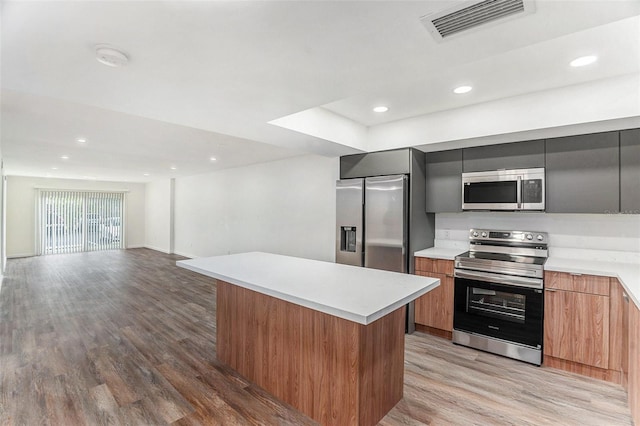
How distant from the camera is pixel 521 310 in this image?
288cm

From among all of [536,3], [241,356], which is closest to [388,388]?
[241,356]

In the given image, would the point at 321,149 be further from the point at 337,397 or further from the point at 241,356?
the point at 337,397

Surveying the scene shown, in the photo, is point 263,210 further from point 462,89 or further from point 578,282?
point 578,282

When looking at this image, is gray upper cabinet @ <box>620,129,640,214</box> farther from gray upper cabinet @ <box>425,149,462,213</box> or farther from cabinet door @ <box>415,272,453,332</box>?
cabinet door @ <box>415,272,453,332</box>

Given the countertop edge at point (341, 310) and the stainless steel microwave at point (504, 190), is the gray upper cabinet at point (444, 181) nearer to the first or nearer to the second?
the stainless steel microwave at point (504, 190)

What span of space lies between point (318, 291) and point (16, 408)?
92.7 inches

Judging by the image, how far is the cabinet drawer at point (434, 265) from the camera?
130 inches

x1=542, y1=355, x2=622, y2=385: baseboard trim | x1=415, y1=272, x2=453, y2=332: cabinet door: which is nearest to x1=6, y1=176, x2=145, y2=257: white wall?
x1=415, y1=272, x2=453, y2=332: cabinet door

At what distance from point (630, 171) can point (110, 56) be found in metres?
3.86

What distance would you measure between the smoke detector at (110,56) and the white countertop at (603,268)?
10.9ft

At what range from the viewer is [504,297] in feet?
9.80

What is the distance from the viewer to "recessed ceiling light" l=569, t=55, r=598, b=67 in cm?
207

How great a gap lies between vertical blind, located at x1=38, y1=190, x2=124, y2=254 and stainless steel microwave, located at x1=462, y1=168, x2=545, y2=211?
1106cm

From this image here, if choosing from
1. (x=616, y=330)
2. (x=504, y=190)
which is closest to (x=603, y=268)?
(x=616, y=330)
